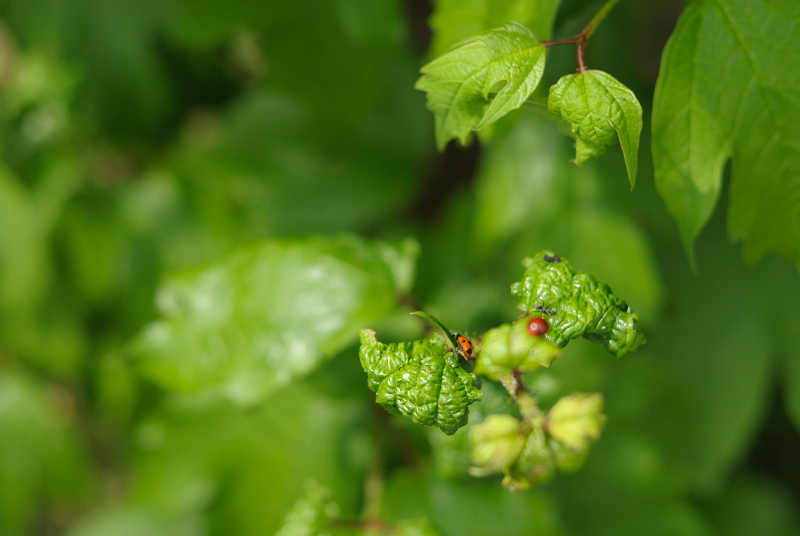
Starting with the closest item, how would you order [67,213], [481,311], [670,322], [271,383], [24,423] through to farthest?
[271,383] → [481,311] → [670,322] → [67,213] → [24,423]

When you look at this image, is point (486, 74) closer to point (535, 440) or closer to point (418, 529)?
point (535, 440)

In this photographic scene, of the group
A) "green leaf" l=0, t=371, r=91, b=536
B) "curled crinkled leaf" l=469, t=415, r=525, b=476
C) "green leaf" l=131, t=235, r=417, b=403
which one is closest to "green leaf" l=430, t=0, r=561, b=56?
"green leaf" l=131, t=235, r=417, b=403

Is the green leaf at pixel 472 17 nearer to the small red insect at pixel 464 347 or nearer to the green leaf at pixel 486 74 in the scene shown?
the green leaf at pixel 486 74

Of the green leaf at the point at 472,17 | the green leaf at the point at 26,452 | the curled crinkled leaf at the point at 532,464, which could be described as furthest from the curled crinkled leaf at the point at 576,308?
the green leaf at the point at 26,452

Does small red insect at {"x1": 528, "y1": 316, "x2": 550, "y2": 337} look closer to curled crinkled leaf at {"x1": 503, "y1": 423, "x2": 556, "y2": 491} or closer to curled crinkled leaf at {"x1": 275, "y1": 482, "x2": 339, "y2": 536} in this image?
curled crinkled leaf at {"x1": 503, "y1": 423, "x2": 556, "y2": 491}

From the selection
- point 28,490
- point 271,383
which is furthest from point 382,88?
point 28,490

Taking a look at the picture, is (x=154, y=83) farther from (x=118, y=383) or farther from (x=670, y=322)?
(x=670, y=322)
